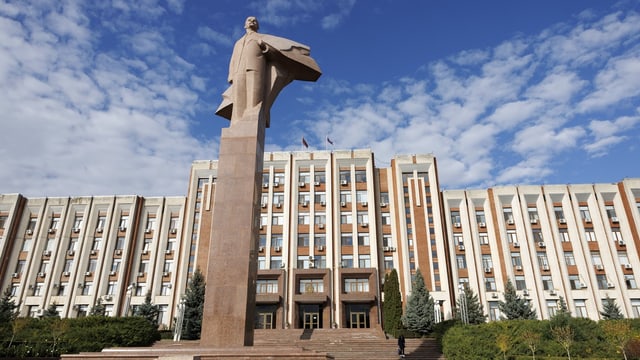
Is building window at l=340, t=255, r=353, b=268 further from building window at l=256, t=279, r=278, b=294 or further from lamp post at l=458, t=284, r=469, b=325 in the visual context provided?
lamp post at l=458, t=284, r=469, b=325

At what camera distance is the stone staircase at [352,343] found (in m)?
20.2

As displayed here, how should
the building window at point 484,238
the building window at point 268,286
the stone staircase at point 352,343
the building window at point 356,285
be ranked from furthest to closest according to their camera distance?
the building window at point 484,238 → the building window at point 356,285 → the building window at point 268,286 → the stone staircase at point 352,343

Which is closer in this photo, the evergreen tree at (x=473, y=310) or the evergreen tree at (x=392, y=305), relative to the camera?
the evergreen tree at (x=392, y=305)

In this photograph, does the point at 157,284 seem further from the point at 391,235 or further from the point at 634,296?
the point at 634,296

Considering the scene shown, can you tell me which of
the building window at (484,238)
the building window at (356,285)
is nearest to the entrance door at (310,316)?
the building window at (356,285)

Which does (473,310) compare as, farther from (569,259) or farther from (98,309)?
(98,309)

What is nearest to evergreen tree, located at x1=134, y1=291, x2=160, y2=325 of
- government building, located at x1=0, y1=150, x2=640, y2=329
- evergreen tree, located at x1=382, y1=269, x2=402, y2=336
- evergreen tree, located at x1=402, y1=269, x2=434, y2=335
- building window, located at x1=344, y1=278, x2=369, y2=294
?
government building, located at x1=0, y1=150, x2=640, y2=329

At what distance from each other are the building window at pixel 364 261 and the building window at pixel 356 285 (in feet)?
4.02

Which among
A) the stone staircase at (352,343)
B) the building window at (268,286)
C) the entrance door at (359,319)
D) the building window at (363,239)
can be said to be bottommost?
the stone staircase at (352,343)

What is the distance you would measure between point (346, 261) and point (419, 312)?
25.3ft

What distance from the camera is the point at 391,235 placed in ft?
118

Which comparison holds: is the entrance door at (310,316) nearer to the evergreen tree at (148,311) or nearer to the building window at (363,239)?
the building window at (363,239)

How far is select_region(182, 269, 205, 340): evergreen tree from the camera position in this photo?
91.0ft

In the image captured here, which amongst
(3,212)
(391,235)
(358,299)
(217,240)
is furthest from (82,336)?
(3,212)
